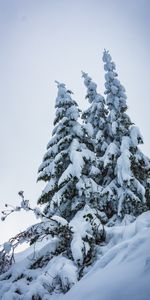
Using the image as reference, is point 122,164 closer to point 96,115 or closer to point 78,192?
point 78,192

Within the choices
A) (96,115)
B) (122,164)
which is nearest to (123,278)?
(122,164)

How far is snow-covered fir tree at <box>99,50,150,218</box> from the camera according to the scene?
1393 cm

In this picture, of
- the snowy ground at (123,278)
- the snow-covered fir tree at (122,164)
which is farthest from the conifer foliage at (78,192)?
the snowy ground at (123,278)

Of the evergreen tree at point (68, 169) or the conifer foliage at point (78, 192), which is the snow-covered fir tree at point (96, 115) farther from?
the evergreen tree at point (68, 169)

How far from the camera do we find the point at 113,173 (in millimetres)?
16250

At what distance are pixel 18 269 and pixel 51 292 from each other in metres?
1.99

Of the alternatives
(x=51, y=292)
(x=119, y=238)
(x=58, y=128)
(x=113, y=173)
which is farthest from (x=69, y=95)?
(x=51, y=292)

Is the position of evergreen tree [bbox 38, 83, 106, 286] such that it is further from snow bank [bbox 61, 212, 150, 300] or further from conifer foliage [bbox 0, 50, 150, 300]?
snow bank [bbox 61, 212, 150, 300]

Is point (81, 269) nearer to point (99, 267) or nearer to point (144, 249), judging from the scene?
point (99, 267)

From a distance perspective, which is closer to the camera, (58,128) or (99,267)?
(99,267)

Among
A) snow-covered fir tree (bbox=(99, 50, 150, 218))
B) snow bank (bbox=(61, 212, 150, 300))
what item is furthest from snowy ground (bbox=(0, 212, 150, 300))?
snow-covered fir tree (bbox=(99, 50, 150, 218))

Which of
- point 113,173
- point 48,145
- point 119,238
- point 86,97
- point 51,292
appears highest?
point 86,97

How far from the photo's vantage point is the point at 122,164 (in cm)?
1434

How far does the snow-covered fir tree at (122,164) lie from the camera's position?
13.9m
